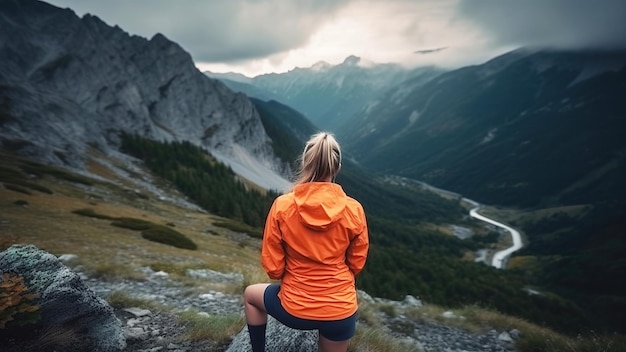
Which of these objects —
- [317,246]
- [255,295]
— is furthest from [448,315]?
[317,246]

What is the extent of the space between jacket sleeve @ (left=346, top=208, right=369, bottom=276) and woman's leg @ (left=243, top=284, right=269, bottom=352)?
131 cm

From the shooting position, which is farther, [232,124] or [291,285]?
[232,124]

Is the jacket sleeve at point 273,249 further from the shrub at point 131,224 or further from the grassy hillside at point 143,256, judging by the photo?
the shrub at point 131,224

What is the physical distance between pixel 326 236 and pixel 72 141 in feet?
327

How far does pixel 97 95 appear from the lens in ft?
453

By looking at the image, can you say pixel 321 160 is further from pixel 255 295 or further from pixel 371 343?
pixel 371 343

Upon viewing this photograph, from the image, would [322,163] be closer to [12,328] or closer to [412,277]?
[12,328]

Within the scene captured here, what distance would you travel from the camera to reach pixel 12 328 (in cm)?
582

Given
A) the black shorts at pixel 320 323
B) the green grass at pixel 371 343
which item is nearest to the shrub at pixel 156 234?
the green grass at pixel 371 343

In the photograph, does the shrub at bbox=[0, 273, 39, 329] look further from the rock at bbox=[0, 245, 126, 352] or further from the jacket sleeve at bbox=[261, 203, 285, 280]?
the jacket sleeve at bbox=[261, 203, 285, 280]

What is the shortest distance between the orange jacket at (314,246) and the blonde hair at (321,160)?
146mm

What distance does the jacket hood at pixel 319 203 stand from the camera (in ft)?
15.1

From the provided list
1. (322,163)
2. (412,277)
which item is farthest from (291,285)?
(412,277)

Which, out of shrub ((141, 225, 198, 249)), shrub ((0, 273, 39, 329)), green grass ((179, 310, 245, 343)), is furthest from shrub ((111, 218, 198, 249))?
shrub ((0, 273, 39, 329))
